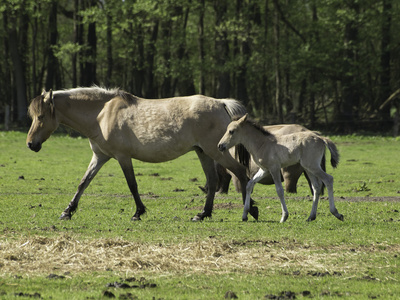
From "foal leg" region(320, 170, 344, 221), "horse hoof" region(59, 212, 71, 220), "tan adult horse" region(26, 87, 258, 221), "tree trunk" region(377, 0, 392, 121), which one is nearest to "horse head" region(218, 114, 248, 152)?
"tan adult horse" region(26, 87, 258, 221)

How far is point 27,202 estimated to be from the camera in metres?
15.3

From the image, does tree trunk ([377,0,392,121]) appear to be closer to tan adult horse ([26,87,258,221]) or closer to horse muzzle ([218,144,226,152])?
tan adult horse ([26,87,258,221])

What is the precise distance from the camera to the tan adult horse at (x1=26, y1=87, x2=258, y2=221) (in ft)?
41.7

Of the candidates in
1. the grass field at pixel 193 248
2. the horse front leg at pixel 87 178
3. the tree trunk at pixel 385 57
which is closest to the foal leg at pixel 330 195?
the grass field at pixel 193 248

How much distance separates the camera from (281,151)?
12.0 meters

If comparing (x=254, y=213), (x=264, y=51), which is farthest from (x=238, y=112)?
(x=264, y=51)

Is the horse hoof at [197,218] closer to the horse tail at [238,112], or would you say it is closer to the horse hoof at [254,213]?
the horse hoof at [254,213]

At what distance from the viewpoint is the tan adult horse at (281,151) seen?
11.9 meters

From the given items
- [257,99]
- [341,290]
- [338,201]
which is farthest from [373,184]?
[257,99]

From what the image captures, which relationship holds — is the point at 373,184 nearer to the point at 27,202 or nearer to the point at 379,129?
the point at 27,202

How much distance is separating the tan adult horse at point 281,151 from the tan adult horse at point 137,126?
0.55 m

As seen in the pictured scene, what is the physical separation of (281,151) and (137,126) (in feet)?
8.74

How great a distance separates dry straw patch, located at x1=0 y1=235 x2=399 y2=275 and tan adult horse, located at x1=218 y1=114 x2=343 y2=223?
2.30m

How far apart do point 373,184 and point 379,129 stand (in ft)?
79.2
